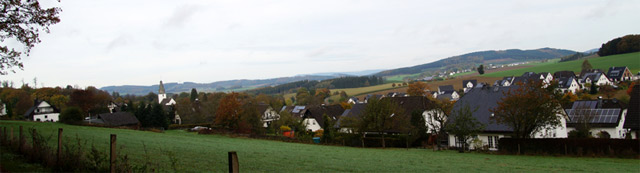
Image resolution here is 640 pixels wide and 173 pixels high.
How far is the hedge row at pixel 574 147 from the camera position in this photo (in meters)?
25.4

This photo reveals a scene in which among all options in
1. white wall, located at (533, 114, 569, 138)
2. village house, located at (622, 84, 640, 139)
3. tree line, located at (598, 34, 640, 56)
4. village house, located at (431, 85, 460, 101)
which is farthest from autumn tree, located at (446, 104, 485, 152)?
tree line, located at (598, 34, 640, 56)

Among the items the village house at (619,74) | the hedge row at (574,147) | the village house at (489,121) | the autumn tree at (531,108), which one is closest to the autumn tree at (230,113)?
the village house at (489,121)

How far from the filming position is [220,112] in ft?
181

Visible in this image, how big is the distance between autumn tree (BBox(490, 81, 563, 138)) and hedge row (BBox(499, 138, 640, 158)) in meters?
1.17

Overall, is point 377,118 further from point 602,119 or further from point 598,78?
point 598,78

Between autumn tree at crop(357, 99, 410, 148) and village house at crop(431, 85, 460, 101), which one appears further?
village house at crop(431, 85, 460, 101)

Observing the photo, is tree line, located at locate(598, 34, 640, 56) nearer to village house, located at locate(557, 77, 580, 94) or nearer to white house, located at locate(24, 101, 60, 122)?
village house, located at locate(557, 77, 580, 94)

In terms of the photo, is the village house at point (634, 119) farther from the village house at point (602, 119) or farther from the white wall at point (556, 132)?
the white wall at point (556, 132)

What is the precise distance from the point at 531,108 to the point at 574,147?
3.75m

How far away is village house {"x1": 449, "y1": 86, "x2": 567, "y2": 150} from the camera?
33.0 meters

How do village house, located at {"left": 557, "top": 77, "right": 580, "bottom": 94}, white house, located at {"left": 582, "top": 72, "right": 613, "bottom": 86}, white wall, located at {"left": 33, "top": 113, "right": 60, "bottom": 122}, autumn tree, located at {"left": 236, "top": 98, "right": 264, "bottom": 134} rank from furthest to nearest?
white house, located at {"left": 582, "top": 72, "right": 613, "bottom": 86} < village house, located at {"left": 557, "top": 77, "right": 580, "bottom": 94} < white wall, located at {"left": 33, "top": 113, "right": 60, "bottom": 122} < autumn tree, located at {"left": 236, "top": 98, "right": 264, "bottom": 134}

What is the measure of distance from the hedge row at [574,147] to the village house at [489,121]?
2.12 meters

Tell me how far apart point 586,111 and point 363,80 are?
149631 mm

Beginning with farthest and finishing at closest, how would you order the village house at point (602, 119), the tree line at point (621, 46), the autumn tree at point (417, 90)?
the tree line at point (621, 46) → the autumn tree at point (417, 90) → the village house at point (602, 119)
